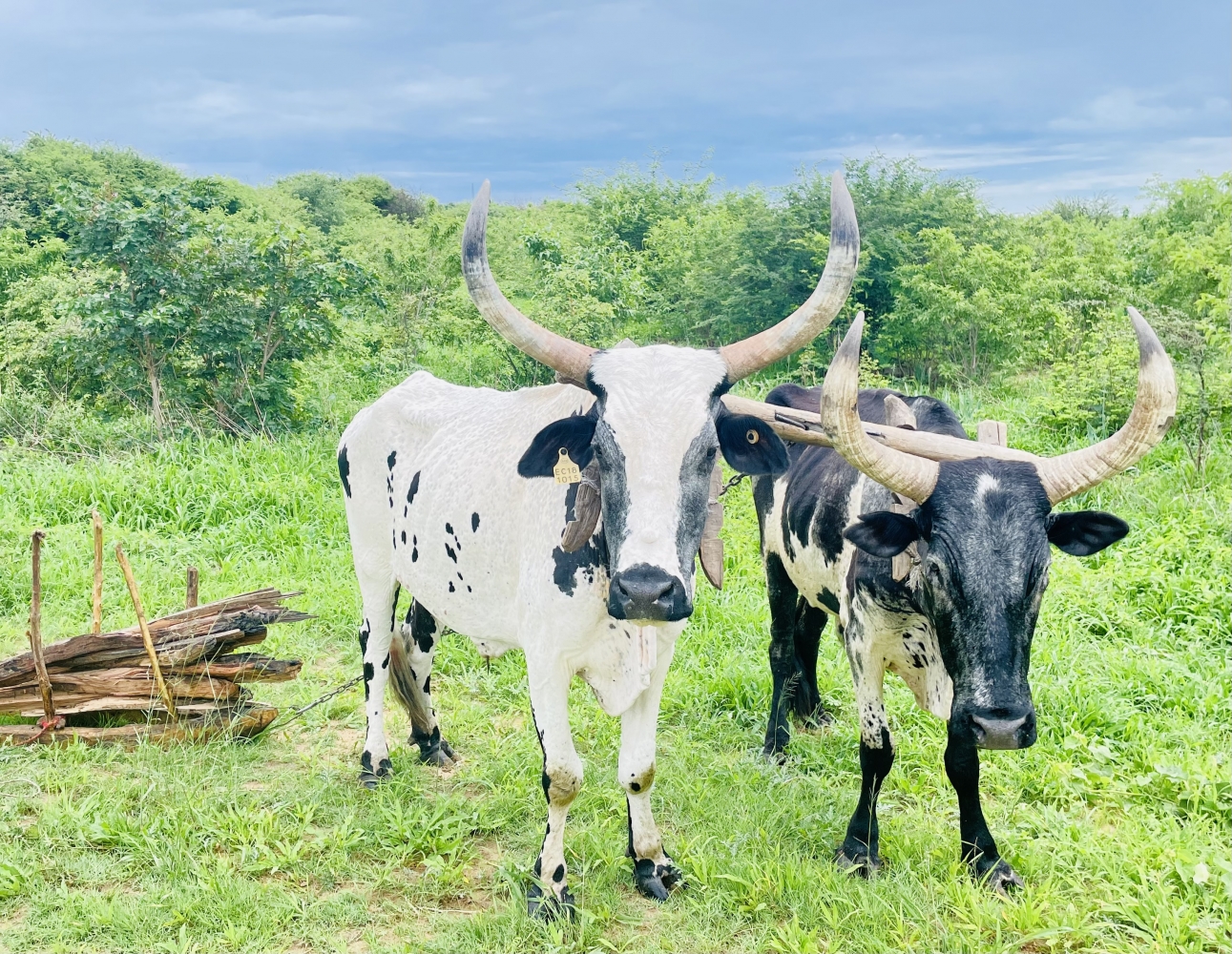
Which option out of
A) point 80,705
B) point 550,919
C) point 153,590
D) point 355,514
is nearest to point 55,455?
point 153,590

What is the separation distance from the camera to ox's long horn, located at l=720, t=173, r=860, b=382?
10.7 ft

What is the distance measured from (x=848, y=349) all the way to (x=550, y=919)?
94.8 inches

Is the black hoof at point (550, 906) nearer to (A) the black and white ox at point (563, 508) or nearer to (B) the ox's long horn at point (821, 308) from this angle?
(A) the black and white ox at point (563, 508)

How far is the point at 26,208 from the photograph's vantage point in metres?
27.9

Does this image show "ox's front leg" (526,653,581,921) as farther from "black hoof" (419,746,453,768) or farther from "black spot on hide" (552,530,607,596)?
"black hoof" (419,746,453,768)

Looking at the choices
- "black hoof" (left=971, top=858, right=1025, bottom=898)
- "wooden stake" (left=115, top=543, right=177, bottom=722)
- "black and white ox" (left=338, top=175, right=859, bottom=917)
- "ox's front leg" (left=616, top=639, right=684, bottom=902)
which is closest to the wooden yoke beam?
"black and white ox" (left=338, top=175, right=859, bottom=917)

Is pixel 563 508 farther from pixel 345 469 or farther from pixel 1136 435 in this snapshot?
pixel 1136 435

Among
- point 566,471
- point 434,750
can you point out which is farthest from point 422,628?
point 566,471

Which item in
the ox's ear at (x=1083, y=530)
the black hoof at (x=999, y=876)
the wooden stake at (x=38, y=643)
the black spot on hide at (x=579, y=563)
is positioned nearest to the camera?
the ox's ear at (x=1083, y=530)

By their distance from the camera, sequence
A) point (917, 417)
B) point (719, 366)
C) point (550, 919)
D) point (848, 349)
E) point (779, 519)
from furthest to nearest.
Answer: point (779, 519) → point (917, 417) → point (550, 919) → point (719, 366) → point (848, 349)

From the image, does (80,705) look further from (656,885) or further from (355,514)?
(656,885)

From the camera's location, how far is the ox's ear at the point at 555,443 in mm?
3320

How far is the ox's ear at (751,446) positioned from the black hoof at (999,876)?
6.00ft

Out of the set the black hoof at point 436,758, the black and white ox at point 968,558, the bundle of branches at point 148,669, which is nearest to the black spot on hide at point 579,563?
the black and white ox at point 968,558
